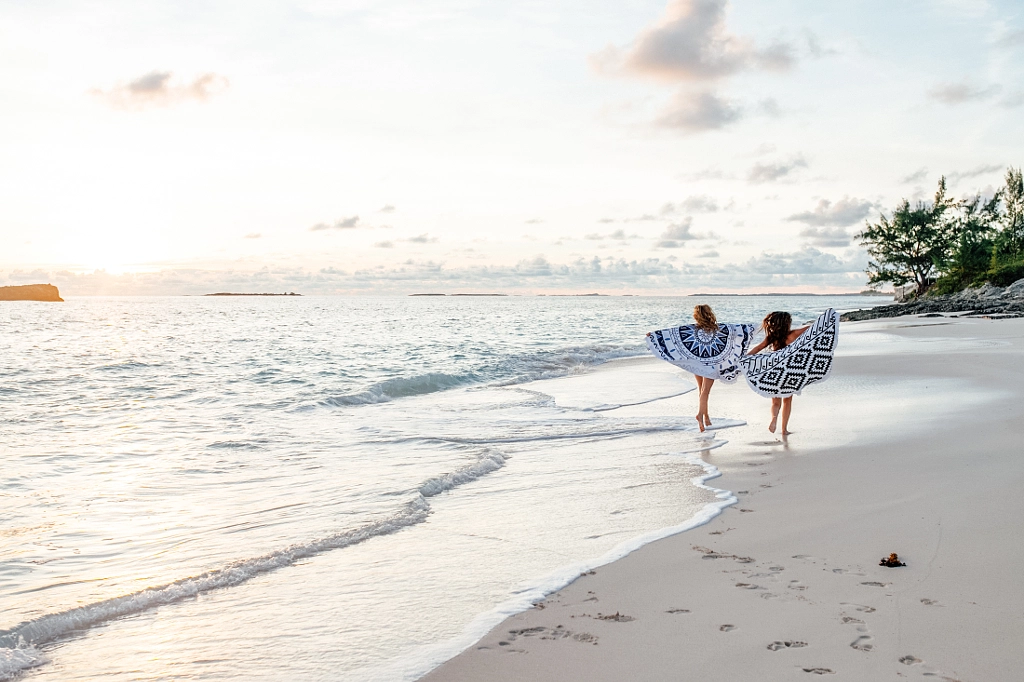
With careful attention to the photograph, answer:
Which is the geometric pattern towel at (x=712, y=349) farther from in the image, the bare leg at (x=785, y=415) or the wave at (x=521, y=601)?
the wave at (x=521, y=601)

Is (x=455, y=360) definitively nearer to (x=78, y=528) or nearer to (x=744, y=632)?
(x=78, y=528)

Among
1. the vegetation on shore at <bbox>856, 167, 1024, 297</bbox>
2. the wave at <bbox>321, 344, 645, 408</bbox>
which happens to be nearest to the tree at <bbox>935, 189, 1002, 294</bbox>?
the vegetation on shore at <bbox>856, 167, 1024, 297</bbox>

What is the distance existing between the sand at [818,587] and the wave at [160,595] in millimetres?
2113

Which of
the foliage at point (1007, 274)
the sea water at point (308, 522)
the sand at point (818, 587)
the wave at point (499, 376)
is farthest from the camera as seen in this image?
the foliage at point (1007, 274)

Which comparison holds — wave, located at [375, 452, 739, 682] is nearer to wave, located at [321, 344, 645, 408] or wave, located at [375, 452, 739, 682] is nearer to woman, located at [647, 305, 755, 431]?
woman, located at [647, 305, 755, 431]

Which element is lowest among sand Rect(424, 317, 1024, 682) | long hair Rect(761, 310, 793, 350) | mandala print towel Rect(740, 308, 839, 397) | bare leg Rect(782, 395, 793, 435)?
sand Rect(424, 317, 1024, 682)

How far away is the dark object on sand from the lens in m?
4.40

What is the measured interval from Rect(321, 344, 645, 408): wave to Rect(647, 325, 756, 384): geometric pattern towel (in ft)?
25.7

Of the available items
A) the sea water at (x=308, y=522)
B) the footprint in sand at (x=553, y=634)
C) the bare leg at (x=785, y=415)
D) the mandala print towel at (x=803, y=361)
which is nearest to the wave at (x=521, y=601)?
the sea water at (x=308, y=522)

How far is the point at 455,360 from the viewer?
1046 inches

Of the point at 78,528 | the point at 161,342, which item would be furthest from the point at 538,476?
the point at 161,342

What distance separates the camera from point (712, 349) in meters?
10.6

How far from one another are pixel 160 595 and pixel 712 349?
795cm

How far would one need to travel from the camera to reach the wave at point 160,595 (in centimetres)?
401
